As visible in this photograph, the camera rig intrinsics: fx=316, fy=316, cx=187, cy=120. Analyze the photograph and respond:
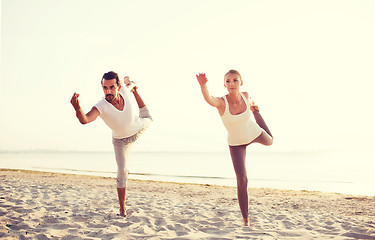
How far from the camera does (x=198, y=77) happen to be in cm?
442

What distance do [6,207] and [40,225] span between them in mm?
1640

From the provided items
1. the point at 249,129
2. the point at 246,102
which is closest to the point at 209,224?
the point at 249,129

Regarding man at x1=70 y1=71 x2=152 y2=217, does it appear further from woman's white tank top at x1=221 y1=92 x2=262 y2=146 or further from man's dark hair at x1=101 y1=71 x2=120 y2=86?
woman's white tank top at x1=221 y1=92 x2=262 y2=146

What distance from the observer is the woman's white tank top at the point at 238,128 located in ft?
15.9

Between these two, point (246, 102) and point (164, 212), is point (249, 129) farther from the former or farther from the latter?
point (164, 212)

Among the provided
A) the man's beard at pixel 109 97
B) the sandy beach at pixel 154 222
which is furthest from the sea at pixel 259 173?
the man's beard at pixel 109 97

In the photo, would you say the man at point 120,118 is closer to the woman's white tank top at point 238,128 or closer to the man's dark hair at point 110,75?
the man's dark hair at point 110,75

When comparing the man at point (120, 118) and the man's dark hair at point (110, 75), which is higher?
the man's dark hair at point (110, 75)

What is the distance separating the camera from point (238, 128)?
488 cm

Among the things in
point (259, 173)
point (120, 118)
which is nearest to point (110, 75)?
point (120, 118)

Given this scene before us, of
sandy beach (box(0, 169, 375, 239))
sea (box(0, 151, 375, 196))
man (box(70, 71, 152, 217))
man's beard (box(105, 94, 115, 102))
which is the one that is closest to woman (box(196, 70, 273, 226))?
sandy beach (box(0, 169, 375, 239))

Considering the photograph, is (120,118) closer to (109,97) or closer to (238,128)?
(109,97)

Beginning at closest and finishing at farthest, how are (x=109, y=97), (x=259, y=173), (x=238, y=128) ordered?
1. (x=238, y=128)
2. (x=109, y=97)
3. (x=259, y=173)

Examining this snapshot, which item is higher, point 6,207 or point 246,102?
point 246,102
